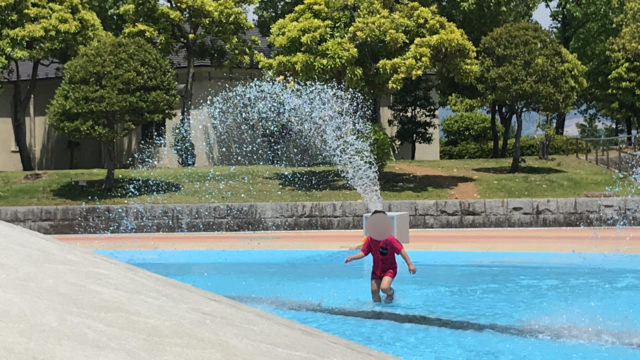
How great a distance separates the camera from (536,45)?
2606 centimetres

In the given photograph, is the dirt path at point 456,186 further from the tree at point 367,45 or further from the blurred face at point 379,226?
the blurred face at point 379,226

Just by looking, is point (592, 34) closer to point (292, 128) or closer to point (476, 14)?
point (476, 14)

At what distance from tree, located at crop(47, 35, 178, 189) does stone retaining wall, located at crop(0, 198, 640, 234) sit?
14.4ft

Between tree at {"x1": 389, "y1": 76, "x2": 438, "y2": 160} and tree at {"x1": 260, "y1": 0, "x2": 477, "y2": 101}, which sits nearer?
tree at {"x1": 260, "y1": 0, "x2": 477, "y2": 101}

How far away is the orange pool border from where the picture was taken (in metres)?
14.8

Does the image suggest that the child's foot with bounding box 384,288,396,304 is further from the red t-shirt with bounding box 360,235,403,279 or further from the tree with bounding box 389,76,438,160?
the tree with bounding box 389,76,438,160

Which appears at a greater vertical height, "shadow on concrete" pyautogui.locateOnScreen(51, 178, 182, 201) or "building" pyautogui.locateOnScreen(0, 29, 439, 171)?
"building" pyautogui.locateOnScreen(0, 29, 439, 171)

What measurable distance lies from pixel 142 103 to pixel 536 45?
1383cm

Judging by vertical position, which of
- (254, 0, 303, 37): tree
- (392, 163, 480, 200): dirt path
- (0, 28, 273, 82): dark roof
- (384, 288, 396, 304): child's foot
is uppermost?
(254, 0, 303, 37): tree

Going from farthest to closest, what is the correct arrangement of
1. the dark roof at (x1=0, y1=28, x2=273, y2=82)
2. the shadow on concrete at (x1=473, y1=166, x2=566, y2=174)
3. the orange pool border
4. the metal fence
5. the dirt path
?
the dark roof at (x1=0, y1=28, x2=273, y2=82), the metal fence, the shadow on concrete at (x1=473, y1=166, x2=566, y2=174), the dirt path, the orange pool border

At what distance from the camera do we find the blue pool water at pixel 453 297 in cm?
753

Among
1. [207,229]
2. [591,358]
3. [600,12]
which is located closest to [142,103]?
[207,229]

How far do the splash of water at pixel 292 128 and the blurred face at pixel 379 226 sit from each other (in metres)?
9.38

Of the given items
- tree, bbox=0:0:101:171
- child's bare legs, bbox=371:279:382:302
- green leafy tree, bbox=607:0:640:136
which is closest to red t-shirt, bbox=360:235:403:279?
child's bare legs, bbox=371:279:382:302
